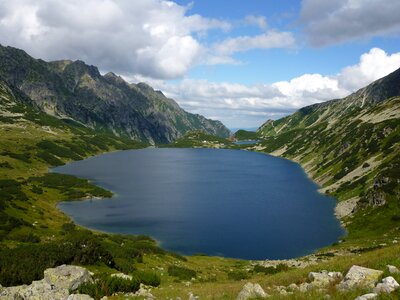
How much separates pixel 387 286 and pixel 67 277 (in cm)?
2189

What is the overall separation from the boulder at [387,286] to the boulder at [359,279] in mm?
1295

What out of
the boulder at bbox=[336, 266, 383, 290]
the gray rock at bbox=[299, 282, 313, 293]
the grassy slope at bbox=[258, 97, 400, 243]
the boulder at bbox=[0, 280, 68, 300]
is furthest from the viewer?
the grassy slope at bbox=[258, 97, 400, 243]

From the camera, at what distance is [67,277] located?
27.6m

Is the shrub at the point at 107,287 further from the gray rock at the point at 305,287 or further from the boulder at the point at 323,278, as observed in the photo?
the boulder at the point at 323,278

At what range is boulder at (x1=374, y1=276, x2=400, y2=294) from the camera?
560 inches

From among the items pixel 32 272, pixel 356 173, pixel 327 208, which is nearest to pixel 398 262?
pixel 32 272

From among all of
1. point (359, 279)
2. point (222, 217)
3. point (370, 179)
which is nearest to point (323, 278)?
point (359, 279)

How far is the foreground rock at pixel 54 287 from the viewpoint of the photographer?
955 inches

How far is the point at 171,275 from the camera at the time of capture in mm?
48781

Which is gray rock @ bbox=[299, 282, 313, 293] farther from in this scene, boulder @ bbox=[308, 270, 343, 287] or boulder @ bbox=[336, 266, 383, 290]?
boulder @ bbox=[336, 266, 383, 290]

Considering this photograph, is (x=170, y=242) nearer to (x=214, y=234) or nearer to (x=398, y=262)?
(x=214, y=234)

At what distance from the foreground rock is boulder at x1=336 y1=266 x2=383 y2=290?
14.8 meters

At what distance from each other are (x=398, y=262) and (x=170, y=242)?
7712 cm

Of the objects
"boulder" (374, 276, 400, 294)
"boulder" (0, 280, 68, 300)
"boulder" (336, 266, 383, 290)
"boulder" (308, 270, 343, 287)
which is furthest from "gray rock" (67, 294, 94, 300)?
"boulder" (374, 276, 400, 294)
